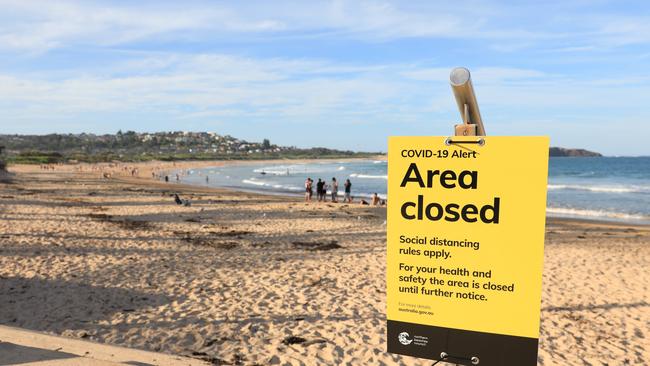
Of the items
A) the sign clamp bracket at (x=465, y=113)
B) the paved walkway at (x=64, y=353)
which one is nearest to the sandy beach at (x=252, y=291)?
the paved walkway at (x=64, y=353)

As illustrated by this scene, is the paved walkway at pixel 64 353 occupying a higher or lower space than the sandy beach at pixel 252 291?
higher

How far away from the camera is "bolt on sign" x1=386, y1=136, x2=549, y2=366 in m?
2.62

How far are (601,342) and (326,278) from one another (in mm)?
5442

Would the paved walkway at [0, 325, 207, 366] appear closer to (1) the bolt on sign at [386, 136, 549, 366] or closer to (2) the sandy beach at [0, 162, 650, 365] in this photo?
(2) the sandy beach at [0, 162, 650, 365]

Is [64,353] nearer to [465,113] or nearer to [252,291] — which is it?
[252,291]

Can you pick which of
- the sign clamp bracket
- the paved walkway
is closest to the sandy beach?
the paved walkway

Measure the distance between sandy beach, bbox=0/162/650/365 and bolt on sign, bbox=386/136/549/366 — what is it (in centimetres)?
375

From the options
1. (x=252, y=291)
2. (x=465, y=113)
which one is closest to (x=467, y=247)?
(x=465, y=113)

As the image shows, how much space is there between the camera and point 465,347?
2.81 m

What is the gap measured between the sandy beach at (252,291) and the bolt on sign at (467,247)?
12.3ft

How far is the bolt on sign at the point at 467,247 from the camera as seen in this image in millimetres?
2621

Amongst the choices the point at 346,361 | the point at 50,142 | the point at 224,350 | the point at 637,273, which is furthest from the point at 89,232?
the point at 50,142

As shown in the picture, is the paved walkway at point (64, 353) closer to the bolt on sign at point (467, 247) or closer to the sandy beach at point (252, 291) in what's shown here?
the sandy beach at point (252, 291)

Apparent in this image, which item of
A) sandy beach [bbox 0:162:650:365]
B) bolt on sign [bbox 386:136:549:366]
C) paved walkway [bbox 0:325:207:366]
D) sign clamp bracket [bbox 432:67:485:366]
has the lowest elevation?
sandy beach [bbox 0:162:650:365]
